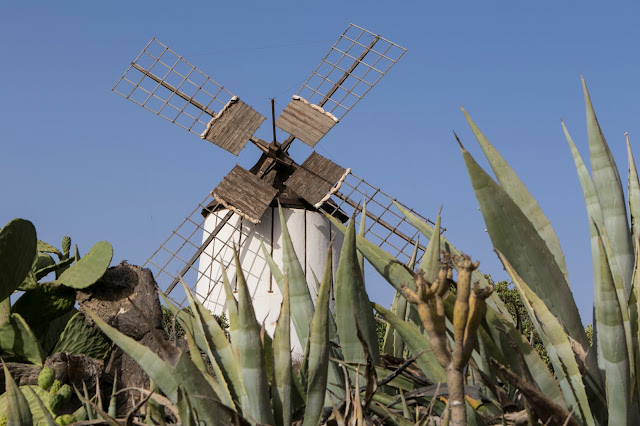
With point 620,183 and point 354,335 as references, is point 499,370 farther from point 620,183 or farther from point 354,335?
point 620,183

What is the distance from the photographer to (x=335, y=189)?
1249cm

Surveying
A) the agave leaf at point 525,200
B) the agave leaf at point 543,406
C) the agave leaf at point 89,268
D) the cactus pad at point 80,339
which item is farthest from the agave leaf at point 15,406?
the agave leaf at point 89,268

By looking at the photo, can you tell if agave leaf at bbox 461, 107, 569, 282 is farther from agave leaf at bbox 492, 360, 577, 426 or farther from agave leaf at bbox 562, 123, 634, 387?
agave leaf at bbox 492, 360, 577, 426

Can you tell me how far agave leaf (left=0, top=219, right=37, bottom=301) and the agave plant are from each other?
3.98 meters

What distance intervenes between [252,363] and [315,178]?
36.4 feet

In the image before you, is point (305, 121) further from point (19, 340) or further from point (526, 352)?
point (526, 352)

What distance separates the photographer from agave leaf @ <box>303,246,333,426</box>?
1462mm

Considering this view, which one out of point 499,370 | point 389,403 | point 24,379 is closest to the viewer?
point 499,370

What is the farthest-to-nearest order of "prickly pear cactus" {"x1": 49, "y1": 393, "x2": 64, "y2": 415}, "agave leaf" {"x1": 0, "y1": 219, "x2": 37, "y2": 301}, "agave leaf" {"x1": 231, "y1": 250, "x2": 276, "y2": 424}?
"agave leaf" {"x1": 0, "y1": 219, "x2": 37, "y2": 301} → "prickly pear cactus" {"x1": 49, "y1": 393, "x2": 64, "y2": 415} → "agave leaf" {"x1": 231, "y1": 250, "x2": 276, "y2": 424}

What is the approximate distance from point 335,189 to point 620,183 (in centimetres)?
1085

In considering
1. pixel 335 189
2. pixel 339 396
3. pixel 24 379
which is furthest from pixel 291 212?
pixel 339 396

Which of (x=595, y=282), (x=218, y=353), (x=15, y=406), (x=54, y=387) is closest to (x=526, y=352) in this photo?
(x=595, y=282)

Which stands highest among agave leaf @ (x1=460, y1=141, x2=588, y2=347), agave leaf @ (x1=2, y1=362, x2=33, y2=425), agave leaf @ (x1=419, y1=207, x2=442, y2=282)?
agave leaf @ (x1=460, y1=141, x2=588, y2=347)

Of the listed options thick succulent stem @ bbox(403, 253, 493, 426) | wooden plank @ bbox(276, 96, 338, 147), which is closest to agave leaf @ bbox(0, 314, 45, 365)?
thick succulent stem @ bbox(403, 253, 493, 426)
